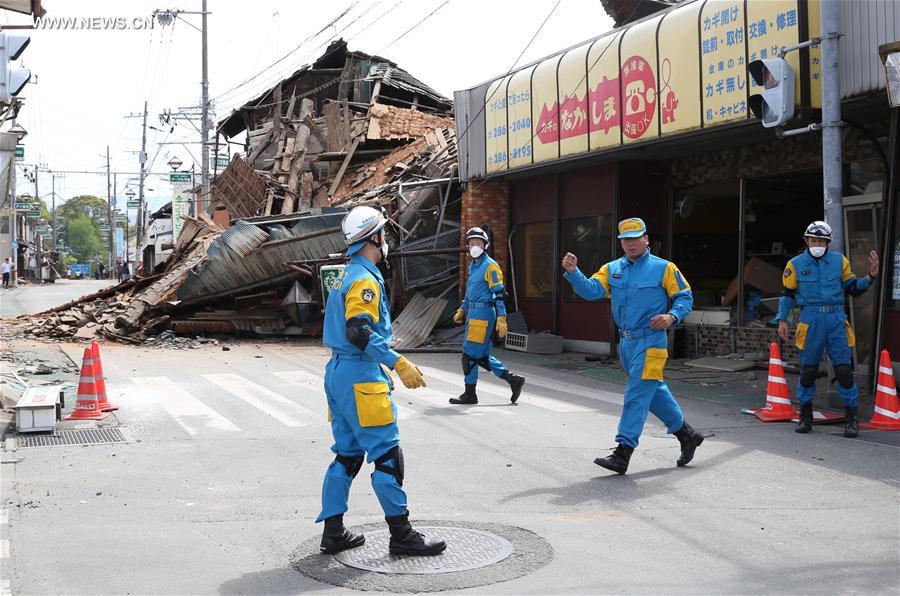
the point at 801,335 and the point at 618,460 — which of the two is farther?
the point at 801,335

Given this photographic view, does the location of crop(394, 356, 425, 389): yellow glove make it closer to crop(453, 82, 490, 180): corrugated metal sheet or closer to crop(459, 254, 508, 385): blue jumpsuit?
crop(459, 254, 508, 385): blue jumpsuit

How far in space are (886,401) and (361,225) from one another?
22.0 ft

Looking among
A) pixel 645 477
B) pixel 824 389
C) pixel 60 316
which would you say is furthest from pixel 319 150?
pixel 645 477

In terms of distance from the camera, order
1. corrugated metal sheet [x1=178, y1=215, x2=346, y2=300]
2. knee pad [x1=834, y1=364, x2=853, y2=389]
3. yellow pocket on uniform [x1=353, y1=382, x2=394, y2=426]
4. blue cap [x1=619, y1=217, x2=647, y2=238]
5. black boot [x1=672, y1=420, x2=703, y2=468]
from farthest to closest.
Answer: corrugated metal sheet [x1=178, y1=215, x2=346, y2=300] < knee pad [x1=834, y1=364, x2=853, y2=389] < black boot [x1=672, y1=420, x2=703, y2=468] < blue cap [x1=619, y1=217, x2=647, y2=238] < yellow pocket on uniform [x1=353, y1=382, x2=394, y2=426]

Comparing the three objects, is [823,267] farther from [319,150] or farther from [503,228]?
[319,150]

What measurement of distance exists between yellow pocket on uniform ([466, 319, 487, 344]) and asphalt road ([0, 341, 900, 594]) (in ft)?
2.70

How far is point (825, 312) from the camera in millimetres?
9500

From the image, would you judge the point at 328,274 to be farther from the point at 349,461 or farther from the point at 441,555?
the point at 441,555

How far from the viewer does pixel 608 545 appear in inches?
220

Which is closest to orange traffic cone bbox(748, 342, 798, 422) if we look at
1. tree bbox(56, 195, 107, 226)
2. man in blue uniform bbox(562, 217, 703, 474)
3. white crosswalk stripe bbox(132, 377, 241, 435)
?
man in blue uniform bbox(562, 217, 703, 474)

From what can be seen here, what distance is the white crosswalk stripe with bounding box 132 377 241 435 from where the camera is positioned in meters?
9.87

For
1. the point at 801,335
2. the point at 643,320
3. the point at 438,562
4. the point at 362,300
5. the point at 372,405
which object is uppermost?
the point at 362,300

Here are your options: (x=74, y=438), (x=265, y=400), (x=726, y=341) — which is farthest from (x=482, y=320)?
(x=726, y=341)

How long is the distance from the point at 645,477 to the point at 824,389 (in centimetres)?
600
